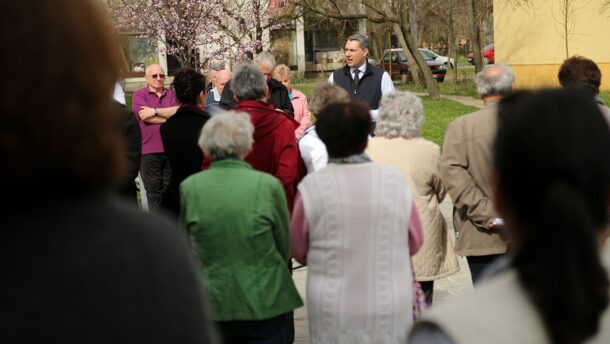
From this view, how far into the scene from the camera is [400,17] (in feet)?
105

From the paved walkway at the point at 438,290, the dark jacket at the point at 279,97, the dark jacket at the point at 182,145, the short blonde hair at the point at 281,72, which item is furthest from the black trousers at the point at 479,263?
the short blonde hair at the point at 281,72

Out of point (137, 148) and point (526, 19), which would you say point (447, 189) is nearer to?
point (137, 148)

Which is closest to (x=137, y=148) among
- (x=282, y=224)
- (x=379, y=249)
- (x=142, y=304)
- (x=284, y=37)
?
(x=282, y=224)

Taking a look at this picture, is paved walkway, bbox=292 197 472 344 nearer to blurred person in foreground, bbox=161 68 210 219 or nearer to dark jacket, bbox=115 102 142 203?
blurred person in foreground, bbox=161 68 210 219

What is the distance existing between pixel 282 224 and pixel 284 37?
52847 millimetres

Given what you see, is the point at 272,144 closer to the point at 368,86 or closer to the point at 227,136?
the point at 227,136

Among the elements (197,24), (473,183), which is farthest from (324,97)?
(197,24)

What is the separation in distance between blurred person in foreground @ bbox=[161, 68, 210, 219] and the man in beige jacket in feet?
5.89

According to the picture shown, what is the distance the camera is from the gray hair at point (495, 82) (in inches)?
251

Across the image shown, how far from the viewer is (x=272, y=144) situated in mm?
6988

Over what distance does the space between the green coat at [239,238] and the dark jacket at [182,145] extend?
1751 mm

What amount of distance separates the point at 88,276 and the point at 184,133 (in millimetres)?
5395

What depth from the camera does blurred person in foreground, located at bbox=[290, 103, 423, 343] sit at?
4.86 metres

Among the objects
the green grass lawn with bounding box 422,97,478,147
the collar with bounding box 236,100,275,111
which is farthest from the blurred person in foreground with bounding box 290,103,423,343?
the green grass lawn with bounding box 422,97,478,147
